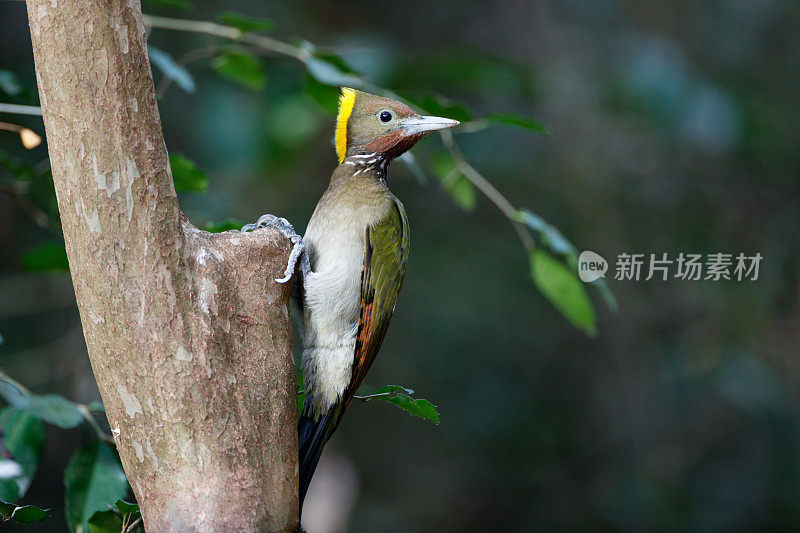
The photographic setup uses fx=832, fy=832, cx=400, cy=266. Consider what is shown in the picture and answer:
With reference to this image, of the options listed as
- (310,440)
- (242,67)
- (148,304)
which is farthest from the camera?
(242,67)

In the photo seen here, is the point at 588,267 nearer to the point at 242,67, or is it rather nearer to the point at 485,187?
the point at 485,187

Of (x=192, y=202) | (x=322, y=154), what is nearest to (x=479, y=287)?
(x=322, y=154)

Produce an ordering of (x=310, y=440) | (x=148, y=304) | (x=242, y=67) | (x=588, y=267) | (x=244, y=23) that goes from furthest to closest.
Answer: (x=588, y=267) < (x=242, y=67) < (x=244, y=23) < (x=310, y=440) < (x=148, y=304)

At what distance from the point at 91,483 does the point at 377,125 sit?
1042mm

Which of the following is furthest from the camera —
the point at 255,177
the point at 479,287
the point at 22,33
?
the point at 479,287

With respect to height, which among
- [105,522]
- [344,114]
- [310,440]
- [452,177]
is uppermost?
[344,114]

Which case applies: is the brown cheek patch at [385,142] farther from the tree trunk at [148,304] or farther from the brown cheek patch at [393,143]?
the tree trunk at [148,304]

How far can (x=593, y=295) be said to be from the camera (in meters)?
5.57

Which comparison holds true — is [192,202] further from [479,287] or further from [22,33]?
[479,287]

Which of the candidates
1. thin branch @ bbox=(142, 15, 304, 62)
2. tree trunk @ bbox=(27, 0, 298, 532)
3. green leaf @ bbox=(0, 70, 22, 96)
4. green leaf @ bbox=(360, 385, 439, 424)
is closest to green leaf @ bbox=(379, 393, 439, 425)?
green leaf @ bbox=(360, 385, 439, 424)

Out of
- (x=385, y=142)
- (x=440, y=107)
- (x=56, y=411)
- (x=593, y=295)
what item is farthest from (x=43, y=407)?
(x=593, y=295)

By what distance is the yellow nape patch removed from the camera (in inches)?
82.5

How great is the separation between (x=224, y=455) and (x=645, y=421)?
4.93 m

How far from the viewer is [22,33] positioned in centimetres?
387
